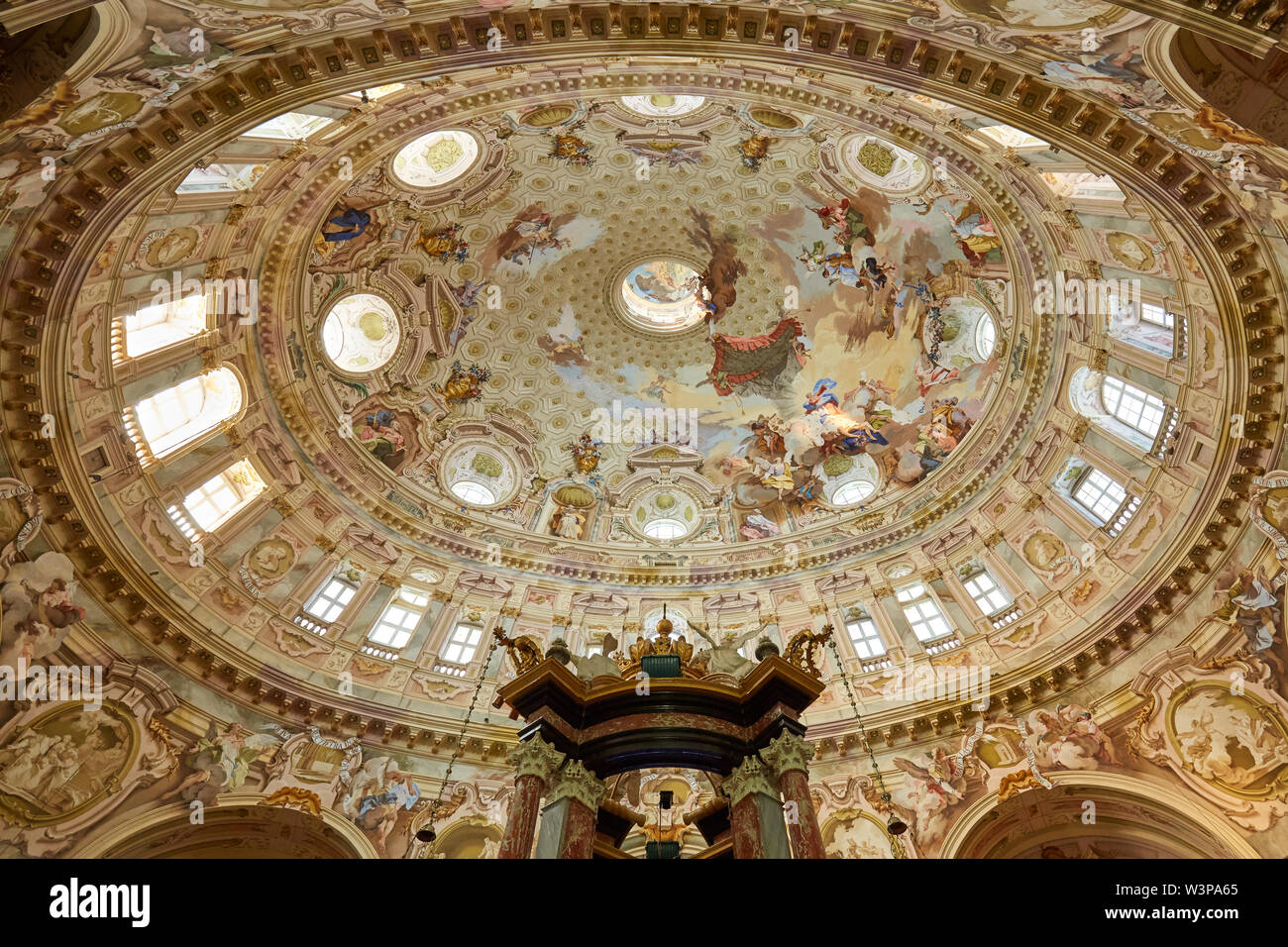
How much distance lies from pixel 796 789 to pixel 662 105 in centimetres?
2078

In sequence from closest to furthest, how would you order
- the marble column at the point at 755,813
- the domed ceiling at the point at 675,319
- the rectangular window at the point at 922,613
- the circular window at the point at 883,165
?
the marble column at the point at 755,813 < the rectangular window at the point at 922,613 < the circular window at the point at 883,165 < the domed ceiling at the point at 675,319

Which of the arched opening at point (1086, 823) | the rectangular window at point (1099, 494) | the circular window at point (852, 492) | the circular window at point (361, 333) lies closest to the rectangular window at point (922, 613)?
the circular window at point (852, 492)

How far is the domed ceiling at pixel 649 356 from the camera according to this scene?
12.1 m

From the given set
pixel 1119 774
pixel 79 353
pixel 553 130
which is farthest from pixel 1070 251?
pixel 79 353

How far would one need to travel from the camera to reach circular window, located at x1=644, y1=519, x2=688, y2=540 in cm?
2973

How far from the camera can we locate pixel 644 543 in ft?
93.8

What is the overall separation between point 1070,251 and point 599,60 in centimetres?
1329

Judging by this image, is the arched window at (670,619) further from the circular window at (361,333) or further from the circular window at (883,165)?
the circular window at (883,165)

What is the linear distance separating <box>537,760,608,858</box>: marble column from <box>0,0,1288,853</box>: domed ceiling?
605 centimetres

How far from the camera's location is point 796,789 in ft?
40.1

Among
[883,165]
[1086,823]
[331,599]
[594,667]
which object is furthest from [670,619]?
[883,165]

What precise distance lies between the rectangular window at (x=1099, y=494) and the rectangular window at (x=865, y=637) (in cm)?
612

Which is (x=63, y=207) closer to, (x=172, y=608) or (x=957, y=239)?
(x=172, y=608)
